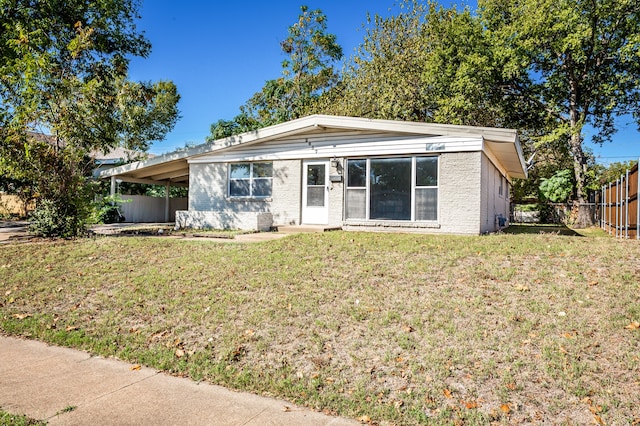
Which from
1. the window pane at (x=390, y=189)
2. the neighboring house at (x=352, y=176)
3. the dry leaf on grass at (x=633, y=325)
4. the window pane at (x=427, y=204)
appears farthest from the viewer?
the window pane at (x=390, y=189)

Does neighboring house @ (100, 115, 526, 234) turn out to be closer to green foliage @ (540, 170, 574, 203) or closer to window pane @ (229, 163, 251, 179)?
window pane @ (229, 163, 251, 179)

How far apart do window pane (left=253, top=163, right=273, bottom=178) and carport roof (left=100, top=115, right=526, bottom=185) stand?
0.86 m

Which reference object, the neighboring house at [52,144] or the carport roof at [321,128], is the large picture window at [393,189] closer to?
the carport roof at [321,128]

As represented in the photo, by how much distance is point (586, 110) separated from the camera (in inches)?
903

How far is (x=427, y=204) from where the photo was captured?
38.7ft

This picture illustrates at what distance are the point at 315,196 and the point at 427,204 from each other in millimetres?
Result: 3792

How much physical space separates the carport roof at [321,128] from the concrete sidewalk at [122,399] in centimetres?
952

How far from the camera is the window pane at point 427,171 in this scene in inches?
464

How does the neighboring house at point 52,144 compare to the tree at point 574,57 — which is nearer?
the neighboring house at point 52,144

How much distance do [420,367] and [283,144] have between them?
36.2ft

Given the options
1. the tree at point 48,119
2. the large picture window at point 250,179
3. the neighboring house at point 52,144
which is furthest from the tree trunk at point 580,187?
the neighboring house at point 52,144

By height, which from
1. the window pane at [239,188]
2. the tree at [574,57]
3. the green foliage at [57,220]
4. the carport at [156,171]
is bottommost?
the green foliage at [57,220]

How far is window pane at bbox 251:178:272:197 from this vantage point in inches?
570

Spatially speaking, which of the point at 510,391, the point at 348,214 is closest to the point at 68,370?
the point at 510,391
